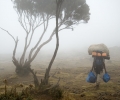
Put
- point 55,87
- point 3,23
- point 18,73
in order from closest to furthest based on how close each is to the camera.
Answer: point 55,87 < point 18,73 < point 3,23

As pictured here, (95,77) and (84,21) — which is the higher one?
(84,21)

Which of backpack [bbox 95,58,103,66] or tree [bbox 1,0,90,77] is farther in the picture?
tree [bbox 1,0,90,77]

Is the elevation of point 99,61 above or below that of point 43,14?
below

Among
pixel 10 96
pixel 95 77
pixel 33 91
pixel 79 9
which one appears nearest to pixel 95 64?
pixel 95 77

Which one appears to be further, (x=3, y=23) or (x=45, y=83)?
(x=3, y=23)

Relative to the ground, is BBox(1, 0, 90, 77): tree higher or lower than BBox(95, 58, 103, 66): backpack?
higher

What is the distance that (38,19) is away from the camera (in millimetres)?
15406

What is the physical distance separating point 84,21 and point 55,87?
9.74 metres

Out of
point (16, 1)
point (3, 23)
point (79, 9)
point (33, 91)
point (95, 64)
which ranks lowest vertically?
point (33, 91)

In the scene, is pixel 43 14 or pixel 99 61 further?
pixel 43 14

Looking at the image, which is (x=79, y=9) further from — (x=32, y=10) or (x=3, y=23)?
(x=3, y=23)

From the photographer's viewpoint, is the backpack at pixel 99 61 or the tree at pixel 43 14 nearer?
the backpack at pixel 99 61

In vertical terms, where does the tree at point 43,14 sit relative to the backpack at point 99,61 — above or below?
above

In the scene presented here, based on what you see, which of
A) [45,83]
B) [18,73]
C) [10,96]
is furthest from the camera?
[18,73]
